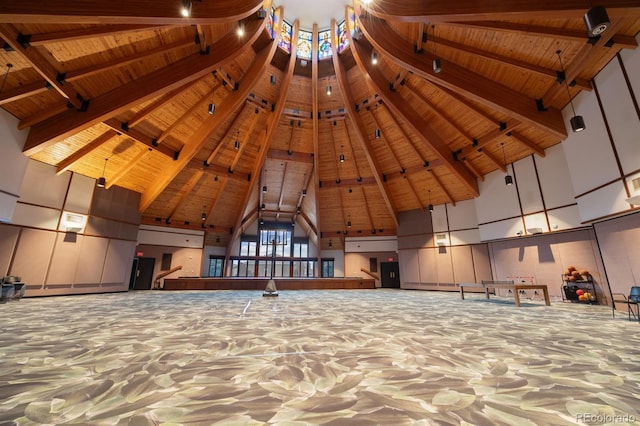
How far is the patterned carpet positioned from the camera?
1.74 metres

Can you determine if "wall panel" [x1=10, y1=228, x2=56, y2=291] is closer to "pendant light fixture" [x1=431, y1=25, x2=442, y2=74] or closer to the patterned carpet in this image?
the patterned carpet

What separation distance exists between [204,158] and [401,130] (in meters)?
9.40

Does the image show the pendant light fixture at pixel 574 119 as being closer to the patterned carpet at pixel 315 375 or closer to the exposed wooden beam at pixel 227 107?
the patterned carpet at pixel 315 375

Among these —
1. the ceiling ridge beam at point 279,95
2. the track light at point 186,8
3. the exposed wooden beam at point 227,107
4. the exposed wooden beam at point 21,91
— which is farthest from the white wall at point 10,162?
the ceiling ridge beam at point 279,95

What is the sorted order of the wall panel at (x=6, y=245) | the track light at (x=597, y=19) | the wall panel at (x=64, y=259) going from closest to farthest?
the track light at (x=597, y=19) → the wall panel at (x=6, y=245) → the wall panel at (x=64, y=259)

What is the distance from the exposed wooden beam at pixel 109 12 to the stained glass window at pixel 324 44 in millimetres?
5773

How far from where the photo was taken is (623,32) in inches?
223

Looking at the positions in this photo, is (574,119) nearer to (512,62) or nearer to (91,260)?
(512,62)

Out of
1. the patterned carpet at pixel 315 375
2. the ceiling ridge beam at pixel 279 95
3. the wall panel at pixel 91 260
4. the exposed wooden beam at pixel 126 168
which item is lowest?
the patterned carpet at pixel 315 375

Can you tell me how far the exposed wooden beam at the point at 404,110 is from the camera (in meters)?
9.27

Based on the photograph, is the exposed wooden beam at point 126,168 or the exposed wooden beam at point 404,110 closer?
Answer: the exposed wooden beam at point 404,110

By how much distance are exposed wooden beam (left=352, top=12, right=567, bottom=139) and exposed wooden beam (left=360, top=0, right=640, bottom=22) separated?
5.90 feet

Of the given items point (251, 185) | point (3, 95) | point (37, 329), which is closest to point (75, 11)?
point (3, 95)

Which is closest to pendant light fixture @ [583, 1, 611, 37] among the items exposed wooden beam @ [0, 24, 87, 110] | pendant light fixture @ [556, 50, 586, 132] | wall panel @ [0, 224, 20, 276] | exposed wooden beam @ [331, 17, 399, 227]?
pendant light fixture @ [556, 50, 586, 132]
